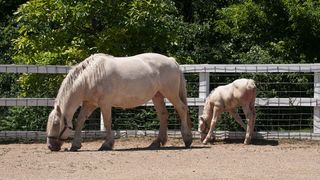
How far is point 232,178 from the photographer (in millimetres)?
8938

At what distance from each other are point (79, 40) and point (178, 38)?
2.26 meters

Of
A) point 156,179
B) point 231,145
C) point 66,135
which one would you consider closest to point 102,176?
point 156,179

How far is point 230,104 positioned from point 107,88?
2745mm

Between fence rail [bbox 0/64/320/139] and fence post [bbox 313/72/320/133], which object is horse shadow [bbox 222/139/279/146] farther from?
fence post [bbox 313/72/320/133]

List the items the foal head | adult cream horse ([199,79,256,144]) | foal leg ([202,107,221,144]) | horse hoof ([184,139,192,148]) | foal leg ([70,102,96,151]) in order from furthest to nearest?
foal leg ([202,107,221,144])
adult cream horse ([199,79,256,144])
horse hoof ([184,139,192,148])
foal leg ([70,102,96,151])
the foal head

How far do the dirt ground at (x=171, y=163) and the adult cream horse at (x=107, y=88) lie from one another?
49 cm

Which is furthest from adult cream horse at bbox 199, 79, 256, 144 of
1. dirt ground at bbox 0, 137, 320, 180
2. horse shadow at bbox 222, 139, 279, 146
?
dirt ground at bbox 0, 137, 320, 180

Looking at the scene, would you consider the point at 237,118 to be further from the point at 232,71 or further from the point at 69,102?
the point at 69,102

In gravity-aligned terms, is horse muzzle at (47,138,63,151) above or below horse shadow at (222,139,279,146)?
above

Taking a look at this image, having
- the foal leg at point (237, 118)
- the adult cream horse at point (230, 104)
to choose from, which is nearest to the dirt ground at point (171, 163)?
the adult cream horse at point (230, 104)

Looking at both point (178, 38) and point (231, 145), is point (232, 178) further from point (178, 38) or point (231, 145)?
point (178, 38)

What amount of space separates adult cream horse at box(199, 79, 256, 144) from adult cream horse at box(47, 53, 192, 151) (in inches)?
43.0

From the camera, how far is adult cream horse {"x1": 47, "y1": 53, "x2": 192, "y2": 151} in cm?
1230

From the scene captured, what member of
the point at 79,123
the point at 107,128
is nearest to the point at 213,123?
the point at 107,128
